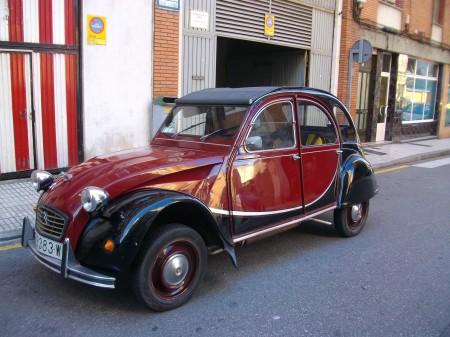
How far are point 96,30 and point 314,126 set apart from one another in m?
4.70

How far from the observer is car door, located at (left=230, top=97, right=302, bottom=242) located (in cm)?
416

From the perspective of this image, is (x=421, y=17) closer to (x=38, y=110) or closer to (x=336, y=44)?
(x=336, y=44)

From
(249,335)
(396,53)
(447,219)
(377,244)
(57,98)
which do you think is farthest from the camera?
(396,53)

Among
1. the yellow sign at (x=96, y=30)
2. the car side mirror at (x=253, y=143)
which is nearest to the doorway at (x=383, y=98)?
the yellow sign at (x=96, y=30)

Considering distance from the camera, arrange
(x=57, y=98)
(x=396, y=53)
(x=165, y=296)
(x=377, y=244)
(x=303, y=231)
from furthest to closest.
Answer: (x=396, y=53) → (x=57, y=98) → (x=303, y=231) → (x=377, y=244) → (x=165, y=296)

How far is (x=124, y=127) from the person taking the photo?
8656 mm

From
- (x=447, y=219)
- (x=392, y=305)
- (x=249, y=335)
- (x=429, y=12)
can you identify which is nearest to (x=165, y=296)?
(x=249, y=335)

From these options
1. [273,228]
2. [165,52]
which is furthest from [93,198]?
[165,52]

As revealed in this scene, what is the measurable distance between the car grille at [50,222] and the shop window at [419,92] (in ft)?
52.2

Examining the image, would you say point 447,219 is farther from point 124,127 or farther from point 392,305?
point 124,127

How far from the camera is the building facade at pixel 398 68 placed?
14.4 meters

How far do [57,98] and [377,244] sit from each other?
5557mm

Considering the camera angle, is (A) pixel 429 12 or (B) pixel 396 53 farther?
(A) pixel 429 12

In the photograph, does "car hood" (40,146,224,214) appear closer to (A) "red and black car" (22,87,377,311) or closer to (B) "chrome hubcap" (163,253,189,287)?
(A) "red and black car" (22,87,377,311)
